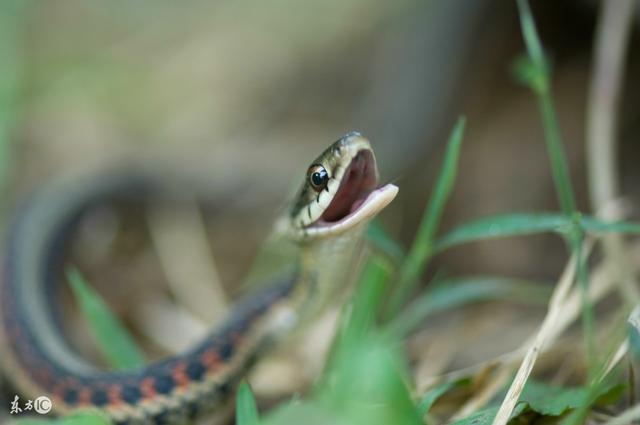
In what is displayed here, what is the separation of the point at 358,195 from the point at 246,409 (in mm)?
681

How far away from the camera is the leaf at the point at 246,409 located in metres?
1.58

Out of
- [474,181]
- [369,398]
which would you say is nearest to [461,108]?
[474,181]

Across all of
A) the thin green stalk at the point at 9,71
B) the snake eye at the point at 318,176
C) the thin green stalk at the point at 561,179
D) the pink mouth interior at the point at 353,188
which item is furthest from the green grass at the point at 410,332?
the thin green stalk at the point at 9,71

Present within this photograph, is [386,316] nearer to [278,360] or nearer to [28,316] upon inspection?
[278,360]

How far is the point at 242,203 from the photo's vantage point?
3.98 m

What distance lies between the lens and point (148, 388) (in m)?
2.11

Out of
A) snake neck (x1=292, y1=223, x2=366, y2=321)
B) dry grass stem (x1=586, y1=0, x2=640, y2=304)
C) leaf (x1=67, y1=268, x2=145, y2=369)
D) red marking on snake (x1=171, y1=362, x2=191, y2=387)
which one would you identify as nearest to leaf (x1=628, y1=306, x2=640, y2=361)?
dry grass stem (x1=586, y1=0, x2=640, y2=304)

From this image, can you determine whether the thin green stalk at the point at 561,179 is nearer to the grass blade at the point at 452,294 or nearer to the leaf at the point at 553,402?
the leaf at the point at 553,402

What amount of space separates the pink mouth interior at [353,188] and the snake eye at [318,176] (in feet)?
0.15

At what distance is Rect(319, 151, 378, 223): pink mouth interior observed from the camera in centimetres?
193

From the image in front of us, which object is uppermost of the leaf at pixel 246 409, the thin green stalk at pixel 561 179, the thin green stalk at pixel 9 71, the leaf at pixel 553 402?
the thin green stalk at pixel 9 71

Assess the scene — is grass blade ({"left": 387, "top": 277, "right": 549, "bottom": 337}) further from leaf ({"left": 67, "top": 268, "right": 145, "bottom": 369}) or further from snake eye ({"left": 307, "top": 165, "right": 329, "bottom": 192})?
leaf ({"left": 67, "top": 268, "right": 145, "bottom": 369})

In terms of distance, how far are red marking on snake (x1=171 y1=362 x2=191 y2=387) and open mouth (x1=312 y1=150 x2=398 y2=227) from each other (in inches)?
22.3

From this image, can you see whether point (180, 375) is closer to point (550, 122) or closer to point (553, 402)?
point (553, 402)
